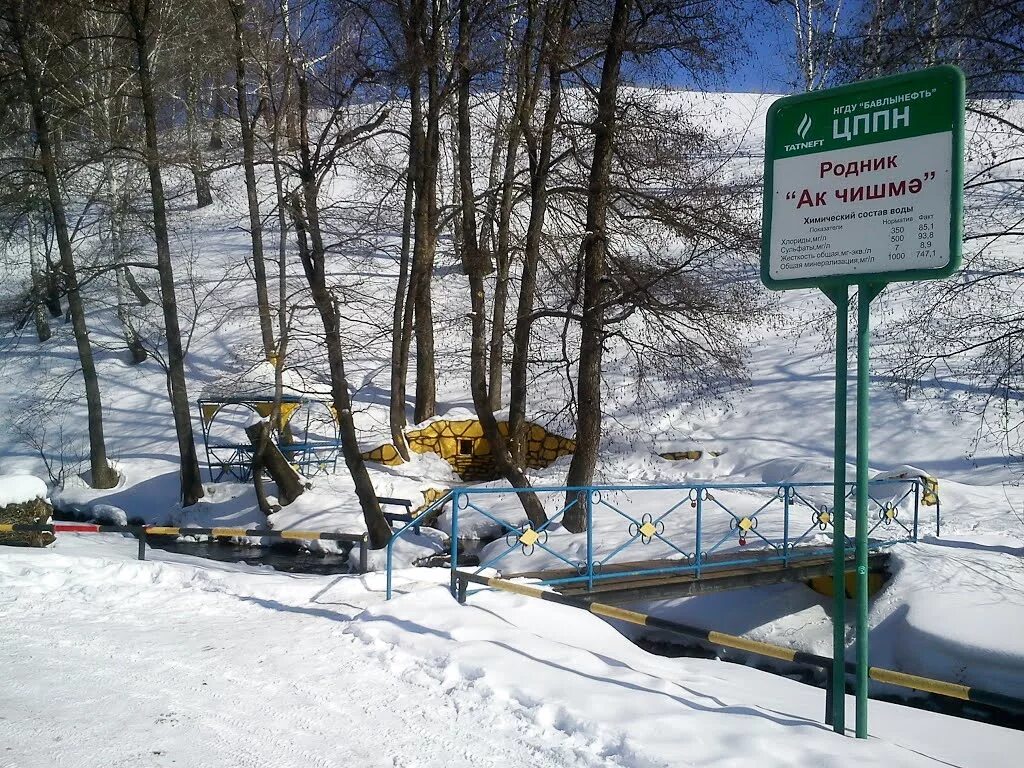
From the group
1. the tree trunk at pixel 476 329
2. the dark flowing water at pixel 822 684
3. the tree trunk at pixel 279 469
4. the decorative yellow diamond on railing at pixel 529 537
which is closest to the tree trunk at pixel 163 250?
the tree trunk at pixel 279 469

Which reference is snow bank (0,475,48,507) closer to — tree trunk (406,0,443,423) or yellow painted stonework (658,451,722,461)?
tree trunk (406,0,443,423)

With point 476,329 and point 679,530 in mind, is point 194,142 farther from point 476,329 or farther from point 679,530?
point 679,530

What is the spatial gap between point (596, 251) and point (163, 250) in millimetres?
9389

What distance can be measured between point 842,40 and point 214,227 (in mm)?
34161

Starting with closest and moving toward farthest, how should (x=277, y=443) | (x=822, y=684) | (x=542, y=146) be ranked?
(x=822, y=684)
(x=542, y=146)
(x=277, y=443)

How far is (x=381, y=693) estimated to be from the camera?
502 centimetres

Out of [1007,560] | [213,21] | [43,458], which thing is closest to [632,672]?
[1007,560]

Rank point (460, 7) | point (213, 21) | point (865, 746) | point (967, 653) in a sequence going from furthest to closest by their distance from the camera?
1. point (213, 21)
2. point (460, 7)
3. point (967, 653)
4. point (865, 746)

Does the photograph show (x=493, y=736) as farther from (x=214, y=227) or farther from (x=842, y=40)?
(x=214, y=227)

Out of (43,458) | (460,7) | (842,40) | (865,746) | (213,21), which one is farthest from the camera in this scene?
(43,458)

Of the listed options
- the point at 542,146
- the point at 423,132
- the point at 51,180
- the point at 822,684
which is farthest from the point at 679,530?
the point at 51,180

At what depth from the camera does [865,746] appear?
4234 millimetres

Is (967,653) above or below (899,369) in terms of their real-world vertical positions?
below

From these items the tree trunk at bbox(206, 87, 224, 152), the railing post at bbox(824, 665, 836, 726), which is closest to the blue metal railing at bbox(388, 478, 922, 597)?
the railing post at bbox(824, 665, 836, 726)
